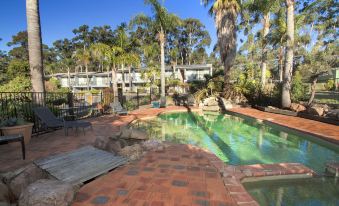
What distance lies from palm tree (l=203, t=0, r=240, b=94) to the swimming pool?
632 centimetres

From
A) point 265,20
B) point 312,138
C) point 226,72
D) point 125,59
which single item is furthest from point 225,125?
point 265,20

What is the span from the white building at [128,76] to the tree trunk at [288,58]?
67.6 ft

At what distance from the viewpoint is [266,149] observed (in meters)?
6.35

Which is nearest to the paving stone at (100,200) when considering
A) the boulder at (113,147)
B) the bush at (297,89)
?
the boulder at (113,147)

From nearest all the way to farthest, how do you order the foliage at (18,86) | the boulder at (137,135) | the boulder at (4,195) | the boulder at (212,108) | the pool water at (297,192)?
the boulder at (4,195) → the pool water at (297,192) → the boulder at (137,135) → the foliage at (18,86) → the boulder at (212,108)

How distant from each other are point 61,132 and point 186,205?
19.0 feet

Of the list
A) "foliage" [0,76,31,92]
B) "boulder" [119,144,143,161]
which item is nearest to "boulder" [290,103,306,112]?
"boulder" [119,144,143,161]

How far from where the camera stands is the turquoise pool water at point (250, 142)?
216 inches

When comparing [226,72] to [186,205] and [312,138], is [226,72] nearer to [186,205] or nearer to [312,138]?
[312,138]

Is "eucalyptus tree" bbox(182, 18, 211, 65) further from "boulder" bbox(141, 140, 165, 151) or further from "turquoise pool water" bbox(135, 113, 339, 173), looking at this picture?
"boulder" bbox(141, 140, 165, 151)

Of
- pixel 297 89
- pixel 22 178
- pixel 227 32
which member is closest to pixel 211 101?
pixel 227 32

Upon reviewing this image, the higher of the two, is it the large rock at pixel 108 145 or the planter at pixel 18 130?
the planter at pixel 18 130

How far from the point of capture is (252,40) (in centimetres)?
2478

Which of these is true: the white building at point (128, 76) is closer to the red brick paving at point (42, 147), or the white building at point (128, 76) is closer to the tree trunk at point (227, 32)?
the tree trunk at point (227, 32)
